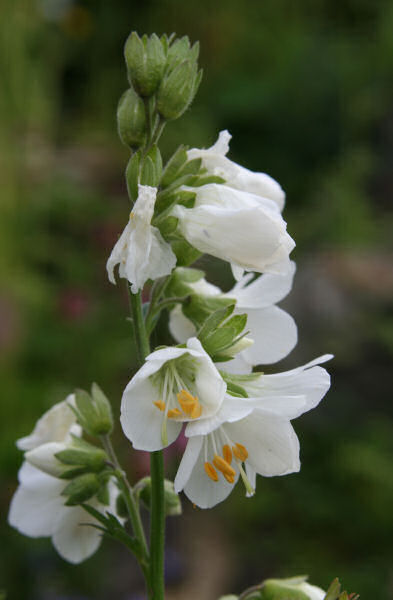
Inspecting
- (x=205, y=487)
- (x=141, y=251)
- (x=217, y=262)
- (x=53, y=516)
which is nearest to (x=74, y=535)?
(x=53, y=516)

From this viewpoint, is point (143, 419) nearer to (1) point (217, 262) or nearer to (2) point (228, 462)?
(2) point (228, 462)

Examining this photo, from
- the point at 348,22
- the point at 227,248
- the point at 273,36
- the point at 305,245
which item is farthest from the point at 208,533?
the point at 348,22

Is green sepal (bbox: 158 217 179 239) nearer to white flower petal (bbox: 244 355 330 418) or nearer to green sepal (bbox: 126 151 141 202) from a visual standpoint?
green sepal (bbox: 126 151 141 202)

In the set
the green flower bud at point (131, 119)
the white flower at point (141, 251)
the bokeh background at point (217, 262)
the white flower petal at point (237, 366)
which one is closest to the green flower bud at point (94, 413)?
the white flower petal at point (237, 366)

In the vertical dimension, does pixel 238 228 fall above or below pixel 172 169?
below

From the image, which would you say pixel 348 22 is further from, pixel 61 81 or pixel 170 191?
pixel 170 191
